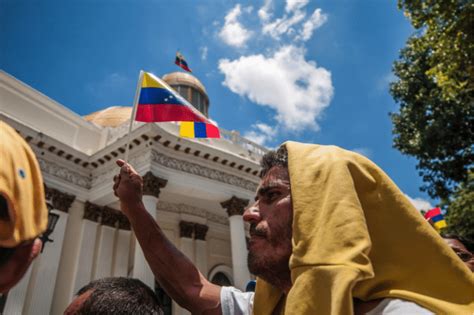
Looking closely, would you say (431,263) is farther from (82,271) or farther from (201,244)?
(201,244)

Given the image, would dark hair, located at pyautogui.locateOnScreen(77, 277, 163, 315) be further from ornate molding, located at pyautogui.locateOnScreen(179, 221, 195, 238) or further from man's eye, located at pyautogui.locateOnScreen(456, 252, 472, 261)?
ornate molding, located at pyautogui.locateOnScreen(179, 221, 195, 238)

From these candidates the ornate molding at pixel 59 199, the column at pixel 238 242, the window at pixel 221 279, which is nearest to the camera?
the ornate molding at pixel 59 199

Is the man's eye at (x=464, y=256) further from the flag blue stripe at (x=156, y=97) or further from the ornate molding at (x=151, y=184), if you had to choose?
the ornate molding at (x=151, y=184)

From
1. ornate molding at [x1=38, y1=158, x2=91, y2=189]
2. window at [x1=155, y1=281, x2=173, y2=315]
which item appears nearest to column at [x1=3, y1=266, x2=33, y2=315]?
ornate molding at [x1=38, y1=158, x2=91, y2=189]

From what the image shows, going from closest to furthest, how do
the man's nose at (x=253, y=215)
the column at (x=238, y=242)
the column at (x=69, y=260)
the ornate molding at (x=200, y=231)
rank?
the man's nose at (x=253, y=215) → the column at (x=69, y=260) → the column at (x=238, y=242) → the ornate molding at (x=200, y=231)

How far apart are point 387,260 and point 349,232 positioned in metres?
0.19

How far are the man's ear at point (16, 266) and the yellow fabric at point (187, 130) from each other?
4.09 meters

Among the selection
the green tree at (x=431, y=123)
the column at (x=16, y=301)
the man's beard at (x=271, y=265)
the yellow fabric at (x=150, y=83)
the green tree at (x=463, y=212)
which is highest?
the green tree at (x=431, y=123)

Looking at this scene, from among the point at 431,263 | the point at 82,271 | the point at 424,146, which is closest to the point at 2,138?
the point at 431,263

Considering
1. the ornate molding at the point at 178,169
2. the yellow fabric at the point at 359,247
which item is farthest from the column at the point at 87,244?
the yellow fabric at the point at 359,247

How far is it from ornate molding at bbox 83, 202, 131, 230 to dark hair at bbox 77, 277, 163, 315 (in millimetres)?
10567

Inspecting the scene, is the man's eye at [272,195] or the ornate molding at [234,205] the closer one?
the man's eye at [272,195]

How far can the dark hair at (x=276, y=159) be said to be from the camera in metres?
1.43

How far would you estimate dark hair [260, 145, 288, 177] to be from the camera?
1428mm
